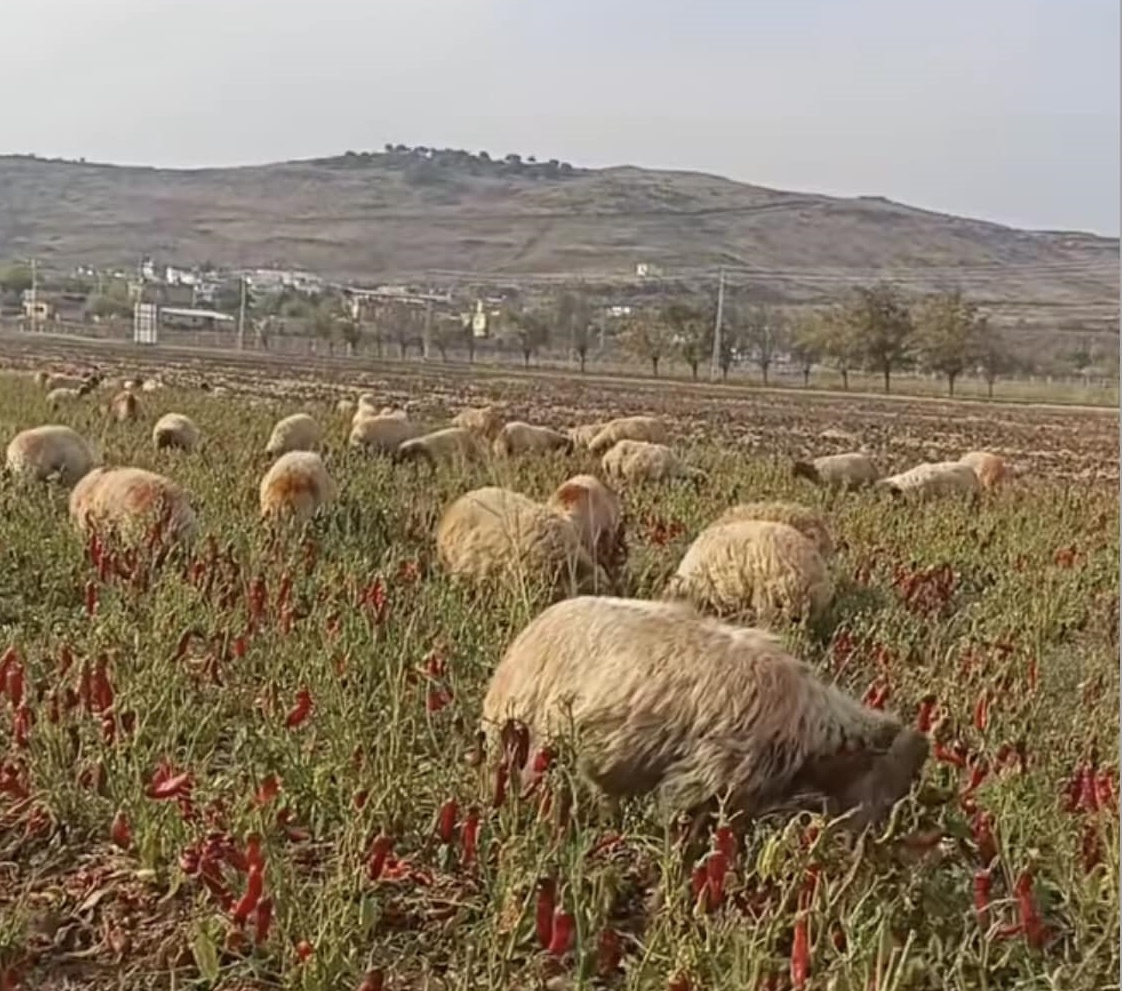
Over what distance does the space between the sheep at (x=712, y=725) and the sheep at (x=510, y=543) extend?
2236 mm

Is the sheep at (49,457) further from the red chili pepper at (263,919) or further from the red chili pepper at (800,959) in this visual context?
the red chili pepper at (800,959)

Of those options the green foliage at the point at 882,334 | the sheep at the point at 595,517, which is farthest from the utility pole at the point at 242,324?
the sheep at the point at 595,517

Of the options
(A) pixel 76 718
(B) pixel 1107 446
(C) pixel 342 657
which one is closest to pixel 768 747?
(C) pixel 342 657

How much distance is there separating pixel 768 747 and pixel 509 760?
2.69ft

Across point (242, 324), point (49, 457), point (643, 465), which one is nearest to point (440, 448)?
point (643, 465)

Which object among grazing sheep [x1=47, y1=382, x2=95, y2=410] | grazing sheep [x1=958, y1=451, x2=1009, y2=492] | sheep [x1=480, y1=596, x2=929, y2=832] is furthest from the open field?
grazing sheep [x1=47, y1=382, x2=95, y2=410]

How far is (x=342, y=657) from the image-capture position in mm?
5340

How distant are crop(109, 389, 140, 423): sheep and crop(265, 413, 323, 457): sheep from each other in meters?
3.40

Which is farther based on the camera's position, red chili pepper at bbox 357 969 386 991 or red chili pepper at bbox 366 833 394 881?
red chili pepper at bbox 366 833 394 881

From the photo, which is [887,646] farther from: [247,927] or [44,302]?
[44,302]

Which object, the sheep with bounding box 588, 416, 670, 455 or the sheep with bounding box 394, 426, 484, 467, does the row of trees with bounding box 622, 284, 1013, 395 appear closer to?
the sheep with bounding box 588, 416, 670, 455

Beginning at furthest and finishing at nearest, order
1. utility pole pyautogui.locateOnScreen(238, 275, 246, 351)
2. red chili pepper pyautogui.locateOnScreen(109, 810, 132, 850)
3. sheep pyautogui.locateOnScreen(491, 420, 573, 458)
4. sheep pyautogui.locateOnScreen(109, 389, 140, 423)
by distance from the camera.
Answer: utility pole pyautogui.locateOnScreen(238, 275, 246, 351)
sheep pyautogui.locateOnScreen(109, 389, 140, 423)
sheep pyautogui.locateOnScreen(491, 420, 573, 458)
red chili pepper pyautogui.locateOnScreen(109, 810, 132, 850)

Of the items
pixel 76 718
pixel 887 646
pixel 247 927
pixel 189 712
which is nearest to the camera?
pixel 247 927

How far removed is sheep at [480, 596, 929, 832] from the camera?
4051 millimetres
